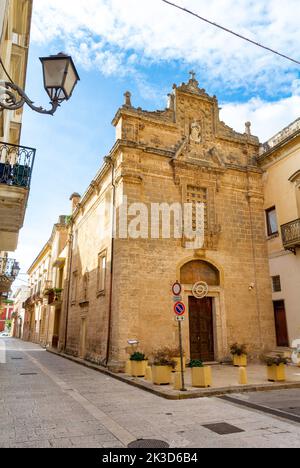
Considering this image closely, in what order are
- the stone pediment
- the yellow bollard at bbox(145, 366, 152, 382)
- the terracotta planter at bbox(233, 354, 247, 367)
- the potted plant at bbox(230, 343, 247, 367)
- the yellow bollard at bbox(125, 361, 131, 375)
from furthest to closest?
the stone pediment
the terracotta planter at bbox(233, 354, 247, 367)
the potted plant at bbox(230, 343, 247, 367)
the yellow bollard at bbox(125, 361, 131, 375)
the yellow bollard at bbox(145, 366, 152, 382)

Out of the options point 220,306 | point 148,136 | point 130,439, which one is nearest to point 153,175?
point 148,136

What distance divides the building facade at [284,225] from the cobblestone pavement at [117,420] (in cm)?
833

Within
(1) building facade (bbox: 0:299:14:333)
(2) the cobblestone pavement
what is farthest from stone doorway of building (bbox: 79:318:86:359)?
(1) building facade (bbox: 0:299:14:333)

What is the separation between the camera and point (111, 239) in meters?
14.6

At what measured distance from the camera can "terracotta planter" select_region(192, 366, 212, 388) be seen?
882 centimetres

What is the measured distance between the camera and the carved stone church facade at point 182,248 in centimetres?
1349

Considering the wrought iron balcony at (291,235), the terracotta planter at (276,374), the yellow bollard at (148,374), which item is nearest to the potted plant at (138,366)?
the yellow bollard at (148,374)

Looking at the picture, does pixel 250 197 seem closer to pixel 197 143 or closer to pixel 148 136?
pixel 197 143

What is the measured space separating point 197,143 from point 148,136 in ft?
8.45

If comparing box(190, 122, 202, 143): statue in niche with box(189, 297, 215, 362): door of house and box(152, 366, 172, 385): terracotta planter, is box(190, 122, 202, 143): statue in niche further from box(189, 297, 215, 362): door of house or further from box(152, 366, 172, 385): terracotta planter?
box(152, 366, 172, 385): terracotta planter

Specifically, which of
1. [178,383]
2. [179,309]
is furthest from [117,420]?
[179,309]

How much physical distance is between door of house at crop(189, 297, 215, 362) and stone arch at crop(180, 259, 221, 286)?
0.78 meters

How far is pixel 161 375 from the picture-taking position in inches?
373

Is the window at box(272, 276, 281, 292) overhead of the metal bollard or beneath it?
overhead
